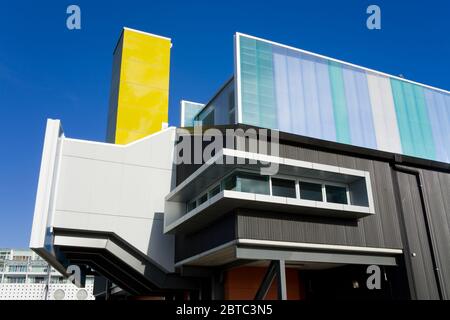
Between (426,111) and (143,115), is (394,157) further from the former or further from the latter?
(143,115)

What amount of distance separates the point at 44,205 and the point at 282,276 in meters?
9.54

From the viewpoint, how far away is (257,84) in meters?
16.9

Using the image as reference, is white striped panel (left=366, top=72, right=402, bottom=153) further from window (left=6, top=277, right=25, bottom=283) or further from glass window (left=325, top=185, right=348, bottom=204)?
window (left=6, top=277, right=25, bottom=283)

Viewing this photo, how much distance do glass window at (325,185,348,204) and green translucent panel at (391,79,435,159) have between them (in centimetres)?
457

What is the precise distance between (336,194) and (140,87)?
15.2 meters

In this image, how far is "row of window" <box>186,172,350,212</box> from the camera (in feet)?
48.1

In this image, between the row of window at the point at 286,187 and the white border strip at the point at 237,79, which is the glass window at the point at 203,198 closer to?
the row of window at the point at 286,187

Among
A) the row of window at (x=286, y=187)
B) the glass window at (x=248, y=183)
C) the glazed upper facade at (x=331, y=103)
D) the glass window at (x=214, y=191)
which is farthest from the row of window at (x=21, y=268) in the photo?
the glass window at (x=248, y=183)

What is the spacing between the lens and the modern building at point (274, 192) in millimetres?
15109

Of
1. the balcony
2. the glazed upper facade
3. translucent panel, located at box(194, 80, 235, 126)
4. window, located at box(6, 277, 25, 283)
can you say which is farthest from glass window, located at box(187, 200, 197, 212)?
window, located at box(6, 277, 25, 283)

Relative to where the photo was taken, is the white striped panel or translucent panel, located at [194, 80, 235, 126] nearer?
translucent panel, located at [194, 80, 235, 126]

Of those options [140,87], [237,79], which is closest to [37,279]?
[140,87]

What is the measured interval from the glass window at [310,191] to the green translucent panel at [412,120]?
220 inches

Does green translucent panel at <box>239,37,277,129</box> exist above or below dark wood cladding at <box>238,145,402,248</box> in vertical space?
above
